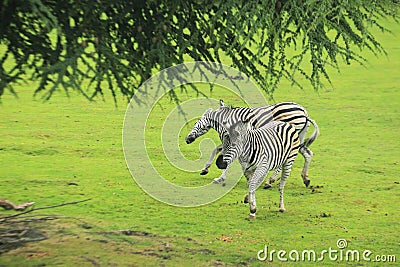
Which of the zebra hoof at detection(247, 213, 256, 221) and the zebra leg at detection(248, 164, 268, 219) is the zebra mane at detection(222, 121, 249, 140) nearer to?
the zebra leg at detection(248, 164, 268, 219)

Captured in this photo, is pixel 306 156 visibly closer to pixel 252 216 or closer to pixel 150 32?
pixel 252 216

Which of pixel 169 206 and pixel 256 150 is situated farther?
pixel 169 206

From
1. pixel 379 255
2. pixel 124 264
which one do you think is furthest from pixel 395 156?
pixel 124 264

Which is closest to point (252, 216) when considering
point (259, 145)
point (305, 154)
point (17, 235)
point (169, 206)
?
point (259, 145)

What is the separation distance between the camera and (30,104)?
30.9 ft

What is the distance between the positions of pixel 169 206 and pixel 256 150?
3.58ft

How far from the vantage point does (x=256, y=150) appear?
496 cm

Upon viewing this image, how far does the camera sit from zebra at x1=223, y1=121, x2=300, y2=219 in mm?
4891

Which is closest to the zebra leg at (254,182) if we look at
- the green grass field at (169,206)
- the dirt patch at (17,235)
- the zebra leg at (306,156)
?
the green grass field at (169,206)

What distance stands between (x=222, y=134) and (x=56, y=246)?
1.62 meters

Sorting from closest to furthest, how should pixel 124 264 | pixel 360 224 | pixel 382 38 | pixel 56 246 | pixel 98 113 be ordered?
pixel 124 264, pixel 56 246, pixel 360 224, pixel 98 113, pixel 382 38

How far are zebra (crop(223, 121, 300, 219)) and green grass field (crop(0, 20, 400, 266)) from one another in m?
0.40

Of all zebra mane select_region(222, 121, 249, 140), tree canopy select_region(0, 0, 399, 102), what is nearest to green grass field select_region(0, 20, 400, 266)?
zebra mane select_region(222, 121, 249, 140)

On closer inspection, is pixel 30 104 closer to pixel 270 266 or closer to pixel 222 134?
pixel 222 134
